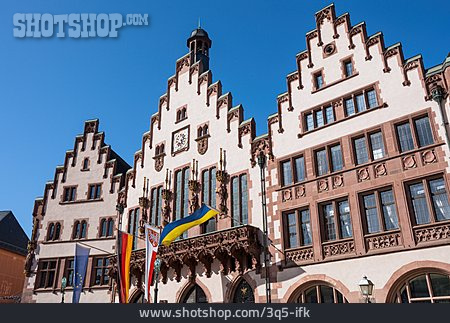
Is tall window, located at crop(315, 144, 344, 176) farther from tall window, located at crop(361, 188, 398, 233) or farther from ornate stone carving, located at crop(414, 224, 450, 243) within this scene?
ornate stone carving, located at crop(414, 224, 450, 243)

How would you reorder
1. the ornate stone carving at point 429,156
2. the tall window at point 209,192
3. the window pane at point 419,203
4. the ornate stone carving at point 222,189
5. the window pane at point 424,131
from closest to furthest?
1. the window pane at point 419,203
2. the ornate stone carving at point 429,156
3. the window pane at point 424,131
4. the ornate stone carving at point 222,189
5. the tall window at point 209,192

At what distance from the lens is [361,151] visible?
2244 centimetres

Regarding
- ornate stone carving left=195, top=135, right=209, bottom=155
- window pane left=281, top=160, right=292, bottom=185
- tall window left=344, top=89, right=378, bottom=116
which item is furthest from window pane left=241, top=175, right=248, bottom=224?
tall window left=344, top=89, right=378, bottom=116

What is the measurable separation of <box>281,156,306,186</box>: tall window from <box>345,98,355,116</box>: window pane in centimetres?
375

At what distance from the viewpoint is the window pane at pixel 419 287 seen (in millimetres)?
18359

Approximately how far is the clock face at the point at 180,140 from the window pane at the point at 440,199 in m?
17.8

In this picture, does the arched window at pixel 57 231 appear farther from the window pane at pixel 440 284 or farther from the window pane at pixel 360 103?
the window pane at pixel 440 284

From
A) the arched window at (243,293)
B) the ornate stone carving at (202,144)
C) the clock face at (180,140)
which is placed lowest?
the arched window at (243,293)

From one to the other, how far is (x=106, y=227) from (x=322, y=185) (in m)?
19.6

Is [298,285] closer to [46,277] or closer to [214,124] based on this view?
[214,124]

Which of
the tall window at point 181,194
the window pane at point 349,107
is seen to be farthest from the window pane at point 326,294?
the tall window at point 181,194

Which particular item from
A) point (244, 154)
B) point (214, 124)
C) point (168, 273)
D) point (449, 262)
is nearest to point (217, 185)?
point (244, 154)

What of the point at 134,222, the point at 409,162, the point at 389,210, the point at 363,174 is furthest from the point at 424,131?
the point at 134,222

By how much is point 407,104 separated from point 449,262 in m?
8.26
